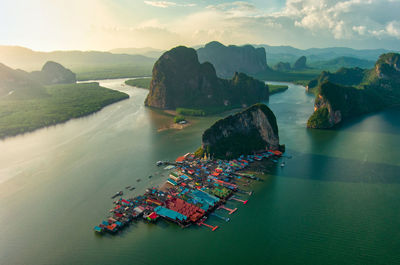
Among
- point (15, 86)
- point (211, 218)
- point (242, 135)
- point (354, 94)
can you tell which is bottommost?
point (211, 218)

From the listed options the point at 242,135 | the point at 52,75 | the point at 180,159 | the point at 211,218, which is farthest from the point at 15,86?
the point at 211,218

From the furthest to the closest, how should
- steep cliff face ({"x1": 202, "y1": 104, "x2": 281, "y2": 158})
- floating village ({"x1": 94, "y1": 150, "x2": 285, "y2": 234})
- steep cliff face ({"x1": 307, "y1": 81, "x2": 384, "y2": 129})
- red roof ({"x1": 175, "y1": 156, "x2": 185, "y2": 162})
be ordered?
steep cliff face ({"x1": 307, "y1": 81, "x2": 384, "y2": 129}) → steep cliff face ({"x1": 202, "y1": 104, "x2": 281, "y2": 158}) → red roof ({"x1": 175, "y1": 156, "x2": 185, "y2": 162}) → floating village ({"x1": 94, "y1": 150, "x2": 285, "y2": 234})

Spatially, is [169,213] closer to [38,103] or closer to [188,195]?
[188,195]

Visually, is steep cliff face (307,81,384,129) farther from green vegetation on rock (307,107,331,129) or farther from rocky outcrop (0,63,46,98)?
rocky outcrop (0,63,46,98)

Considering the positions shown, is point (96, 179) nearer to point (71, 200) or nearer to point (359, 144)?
point (71, 200)

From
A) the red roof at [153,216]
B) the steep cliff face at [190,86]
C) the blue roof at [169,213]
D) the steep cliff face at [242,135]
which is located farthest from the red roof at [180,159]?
the steep cliff face at [190,86]

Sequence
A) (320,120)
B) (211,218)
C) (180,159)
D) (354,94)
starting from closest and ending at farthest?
(211,218) → (180,159) → (320,120) → (354,94)

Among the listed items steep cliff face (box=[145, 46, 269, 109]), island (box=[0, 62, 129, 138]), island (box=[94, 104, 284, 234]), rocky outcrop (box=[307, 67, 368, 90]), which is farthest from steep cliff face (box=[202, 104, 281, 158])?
rocky outcrop (box=[307, 67, 368, 90])

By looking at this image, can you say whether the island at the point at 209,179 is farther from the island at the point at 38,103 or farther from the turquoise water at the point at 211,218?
the island at the point at 38,103
